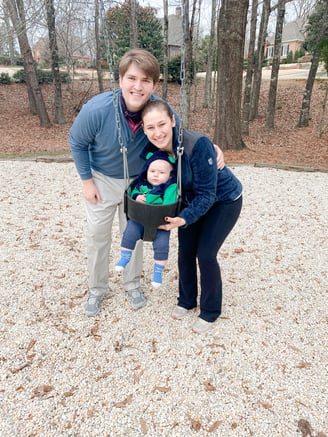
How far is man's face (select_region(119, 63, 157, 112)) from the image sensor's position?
2.07 metres

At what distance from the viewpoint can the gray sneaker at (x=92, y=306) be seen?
9.86 ft

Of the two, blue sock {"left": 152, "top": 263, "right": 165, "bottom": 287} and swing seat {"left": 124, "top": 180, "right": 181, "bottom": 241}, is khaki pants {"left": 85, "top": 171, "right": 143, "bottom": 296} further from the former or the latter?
blue sock {"left": 152, "top": 263, "right": 165, "bottom": 287}

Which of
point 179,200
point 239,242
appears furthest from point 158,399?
point 239,242

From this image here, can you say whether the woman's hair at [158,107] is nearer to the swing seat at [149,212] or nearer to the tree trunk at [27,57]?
the swing seat at [149,212]

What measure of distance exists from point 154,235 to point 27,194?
175 inches

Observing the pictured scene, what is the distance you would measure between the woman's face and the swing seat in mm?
367

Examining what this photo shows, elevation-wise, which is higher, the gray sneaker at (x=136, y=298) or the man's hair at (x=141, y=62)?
the man's hair at (x=141, y=62)

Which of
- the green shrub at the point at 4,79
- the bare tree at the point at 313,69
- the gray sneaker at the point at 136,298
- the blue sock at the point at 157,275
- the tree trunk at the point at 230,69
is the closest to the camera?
the blue sock at the point at 157,275

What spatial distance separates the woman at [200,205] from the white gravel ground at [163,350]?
387mm

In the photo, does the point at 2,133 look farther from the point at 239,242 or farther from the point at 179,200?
the point at 179,200

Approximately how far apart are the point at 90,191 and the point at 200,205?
0.87m

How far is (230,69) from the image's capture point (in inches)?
312

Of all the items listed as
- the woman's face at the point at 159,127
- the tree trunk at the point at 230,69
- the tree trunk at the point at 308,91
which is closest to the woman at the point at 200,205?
the woman's face at the point at 159,127

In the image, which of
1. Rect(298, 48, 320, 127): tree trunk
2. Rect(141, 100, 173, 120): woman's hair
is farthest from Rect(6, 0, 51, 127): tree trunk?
Rect(141, 100, 173, 120): woman's hair
